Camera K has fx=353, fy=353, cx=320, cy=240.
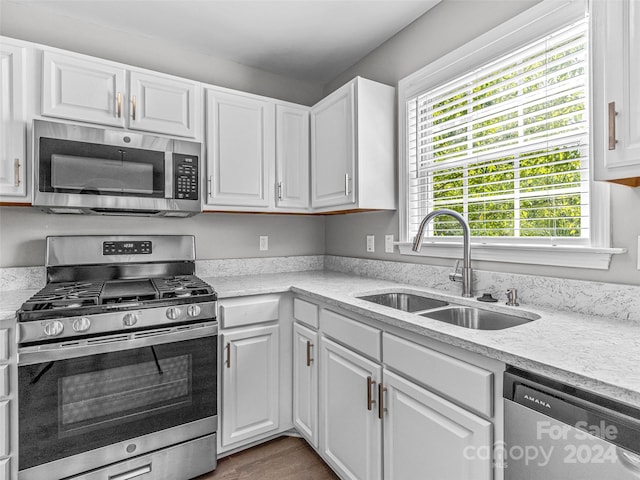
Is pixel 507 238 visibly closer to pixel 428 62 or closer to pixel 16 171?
pixel 428 62

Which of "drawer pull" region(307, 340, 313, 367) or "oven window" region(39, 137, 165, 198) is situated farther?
"drawer pull" region(307, 340, 313, 367)

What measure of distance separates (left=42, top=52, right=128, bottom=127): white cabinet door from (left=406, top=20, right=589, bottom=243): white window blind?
1.69 metres

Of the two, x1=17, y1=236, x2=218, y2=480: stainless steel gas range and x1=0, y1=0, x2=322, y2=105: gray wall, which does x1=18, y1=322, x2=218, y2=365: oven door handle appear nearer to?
x1=17, y1=236, x2=218, y2=480: stainless steel gas range

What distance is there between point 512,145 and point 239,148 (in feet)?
5.18

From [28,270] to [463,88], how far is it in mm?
2608

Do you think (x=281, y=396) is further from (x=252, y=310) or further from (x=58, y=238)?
(x=58, y=238)

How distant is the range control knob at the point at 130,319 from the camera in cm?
157

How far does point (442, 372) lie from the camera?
3.79 feet

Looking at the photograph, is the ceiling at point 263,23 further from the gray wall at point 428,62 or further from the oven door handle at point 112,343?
the oven door handle at point 112,343

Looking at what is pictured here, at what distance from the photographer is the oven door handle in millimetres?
1437

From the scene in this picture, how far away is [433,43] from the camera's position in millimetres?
2027

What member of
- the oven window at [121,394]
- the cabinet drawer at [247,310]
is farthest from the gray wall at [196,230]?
the oven window at [121,394]

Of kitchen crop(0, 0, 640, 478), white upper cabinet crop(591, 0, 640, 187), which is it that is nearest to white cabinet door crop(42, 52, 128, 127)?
kitchen crop(0, 0, 640, 478)

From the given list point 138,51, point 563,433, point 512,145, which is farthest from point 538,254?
point 138,51
